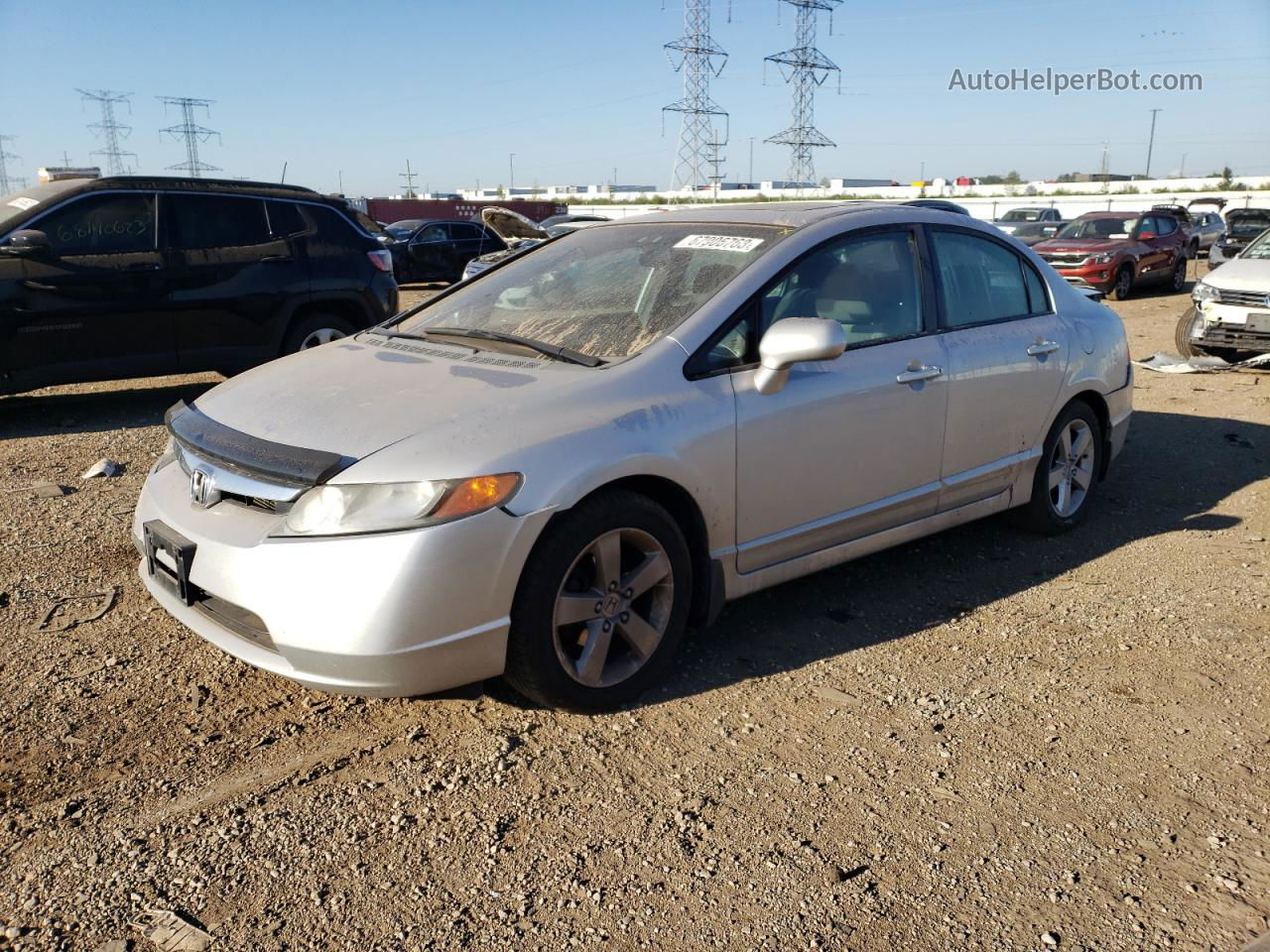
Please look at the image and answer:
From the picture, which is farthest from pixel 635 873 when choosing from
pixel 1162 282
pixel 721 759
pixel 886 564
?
pixel 1162 282

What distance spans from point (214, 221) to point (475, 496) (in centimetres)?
633

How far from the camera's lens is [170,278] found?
784cm

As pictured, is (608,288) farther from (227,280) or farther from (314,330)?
(314,330)

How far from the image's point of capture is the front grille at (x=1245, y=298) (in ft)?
32.5

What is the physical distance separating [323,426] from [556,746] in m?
1.22

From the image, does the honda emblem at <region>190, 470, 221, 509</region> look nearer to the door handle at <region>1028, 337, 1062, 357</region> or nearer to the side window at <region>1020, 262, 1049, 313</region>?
the door handle at <region>1028, 337, 1062, 357</region>

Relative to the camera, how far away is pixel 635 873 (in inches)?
103

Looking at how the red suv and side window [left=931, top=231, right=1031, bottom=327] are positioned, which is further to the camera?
the red suv

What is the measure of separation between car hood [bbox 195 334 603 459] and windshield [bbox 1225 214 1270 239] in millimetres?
26984

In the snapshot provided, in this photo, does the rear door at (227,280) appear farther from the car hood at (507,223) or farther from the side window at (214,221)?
the car hood at (507,223)

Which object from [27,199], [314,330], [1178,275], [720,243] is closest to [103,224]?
[27,199]

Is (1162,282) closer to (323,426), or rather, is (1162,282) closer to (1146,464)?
(1146,464)

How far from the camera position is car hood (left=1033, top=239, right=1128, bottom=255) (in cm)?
1911

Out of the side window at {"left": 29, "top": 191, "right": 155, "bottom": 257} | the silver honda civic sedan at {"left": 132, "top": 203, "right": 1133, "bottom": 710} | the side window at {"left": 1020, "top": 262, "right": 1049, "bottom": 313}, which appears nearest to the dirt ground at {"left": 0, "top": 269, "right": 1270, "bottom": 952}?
the silver honda civic sedan at {"left": 132, "top": 203, "right": 1133, "bottom": 710}
